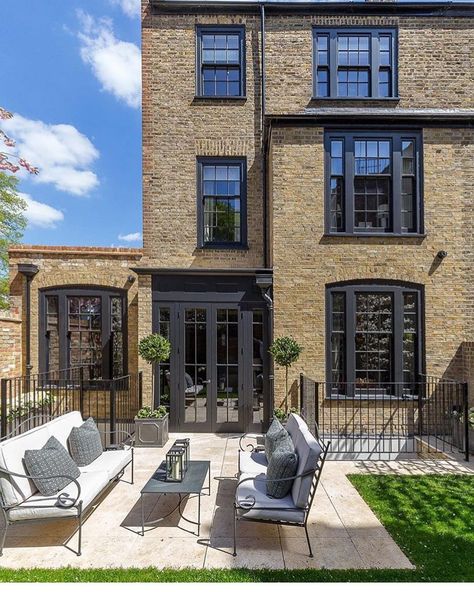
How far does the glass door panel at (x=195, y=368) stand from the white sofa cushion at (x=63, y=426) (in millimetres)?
3105

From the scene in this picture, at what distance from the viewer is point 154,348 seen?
7879 mm

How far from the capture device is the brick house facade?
829 cm

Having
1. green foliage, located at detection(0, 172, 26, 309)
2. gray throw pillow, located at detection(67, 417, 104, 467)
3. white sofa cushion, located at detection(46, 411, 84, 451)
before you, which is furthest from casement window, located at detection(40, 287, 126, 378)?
green foliage, located at detection(0, 172, 26, 309)

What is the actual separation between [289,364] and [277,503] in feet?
13.0

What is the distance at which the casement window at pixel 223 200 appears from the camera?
9180mm

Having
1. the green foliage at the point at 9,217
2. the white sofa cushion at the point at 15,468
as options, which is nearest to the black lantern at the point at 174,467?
the white sofa cushion at the point at 15,468

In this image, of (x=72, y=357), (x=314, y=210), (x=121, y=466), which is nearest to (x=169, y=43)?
(x=314, y=210)

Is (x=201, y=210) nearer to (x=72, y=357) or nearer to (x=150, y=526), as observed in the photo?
(x=72, y=357)

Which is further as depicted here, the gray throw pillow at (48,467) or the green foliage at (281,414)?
the green foliage at (281,414)

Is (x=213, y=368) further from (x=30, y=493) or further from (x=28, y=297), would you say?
(x=28, y=297)

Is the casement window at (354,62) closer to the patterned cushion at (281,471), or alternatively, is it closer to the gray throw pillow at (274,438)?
the gray throw pillow at (274,438)

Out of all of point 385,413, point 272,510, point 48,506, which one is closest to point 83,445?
point 48,506

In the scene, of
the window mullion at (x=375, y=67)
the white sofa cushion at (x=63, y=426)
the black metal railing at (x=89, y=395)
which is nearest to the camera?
the white sofa cushion at (x=63, y=426)

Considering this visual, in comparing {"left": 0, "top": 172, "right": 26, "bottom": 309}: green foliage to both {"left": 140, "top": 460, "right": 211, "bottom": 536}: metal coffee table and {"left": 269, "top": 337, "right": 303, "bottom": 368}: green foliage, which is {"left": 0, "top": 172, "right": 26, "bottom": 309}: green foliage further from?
{"left": 140, "top": 460, "right": 211, "bottom": 536}: metal coffee table
